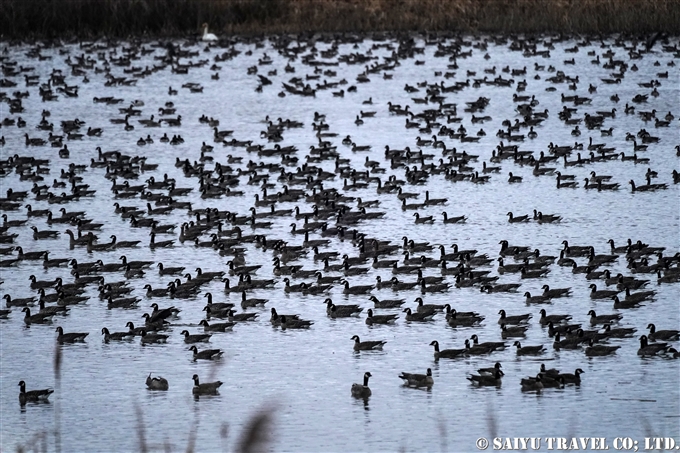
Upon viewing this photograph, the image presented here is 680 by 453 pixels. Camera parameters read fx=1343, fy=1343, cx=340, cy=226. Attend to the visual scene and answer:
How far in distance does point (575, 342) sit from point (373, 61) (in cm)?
3765

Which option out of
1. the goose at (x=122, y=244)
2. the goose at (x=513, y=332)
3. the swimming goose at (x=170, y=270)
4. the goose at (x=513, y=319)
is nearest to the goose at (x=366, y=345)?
the goose at (x=513, y=332)

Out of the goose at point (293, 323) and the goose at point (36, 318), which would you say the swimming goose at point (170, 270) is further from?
the goose at point (293, 323)

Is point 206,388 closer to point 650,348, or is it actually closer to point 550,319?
point 550,319

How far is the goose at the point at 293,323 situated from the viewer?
73.7 ft

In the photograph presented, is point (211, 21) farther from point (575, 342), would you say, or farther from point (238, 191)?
point (575, 342)

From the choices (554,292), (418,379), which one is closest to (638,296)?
(554,292)

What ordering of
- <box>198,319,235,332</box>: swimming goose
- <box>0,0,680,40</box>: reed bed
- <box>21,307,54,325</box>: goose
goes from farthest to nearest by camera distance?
<box>0,0,680,40</box>: reed bed < <box>21,307,54,325</box>: goose < <box>198,319,235,332</box>: swimming goose

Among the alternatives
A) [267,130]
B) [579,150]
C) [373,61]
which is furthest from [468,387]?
[373,61]

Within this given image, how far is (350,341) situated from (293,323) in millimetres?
1290

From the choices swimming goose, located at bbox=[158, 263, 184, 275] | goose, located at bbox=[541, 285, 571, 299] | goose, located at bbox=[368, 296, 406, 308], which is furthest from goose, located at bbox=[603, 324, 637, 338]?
swimming goose, located at bbox=[158, 263, 184, 275]

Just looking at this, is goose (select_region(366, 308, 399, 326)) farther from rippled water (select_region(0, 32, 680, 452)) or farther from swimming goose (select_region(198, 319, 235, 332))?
swimming goose (select_region(198, 319, 235, 332))

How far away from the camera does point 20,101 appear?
161ft

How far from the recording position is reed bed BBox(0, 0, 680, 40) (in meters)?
59.2

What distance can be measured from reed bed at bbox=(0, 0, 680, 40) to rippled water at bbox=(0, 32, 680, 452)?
14892 millimetres
